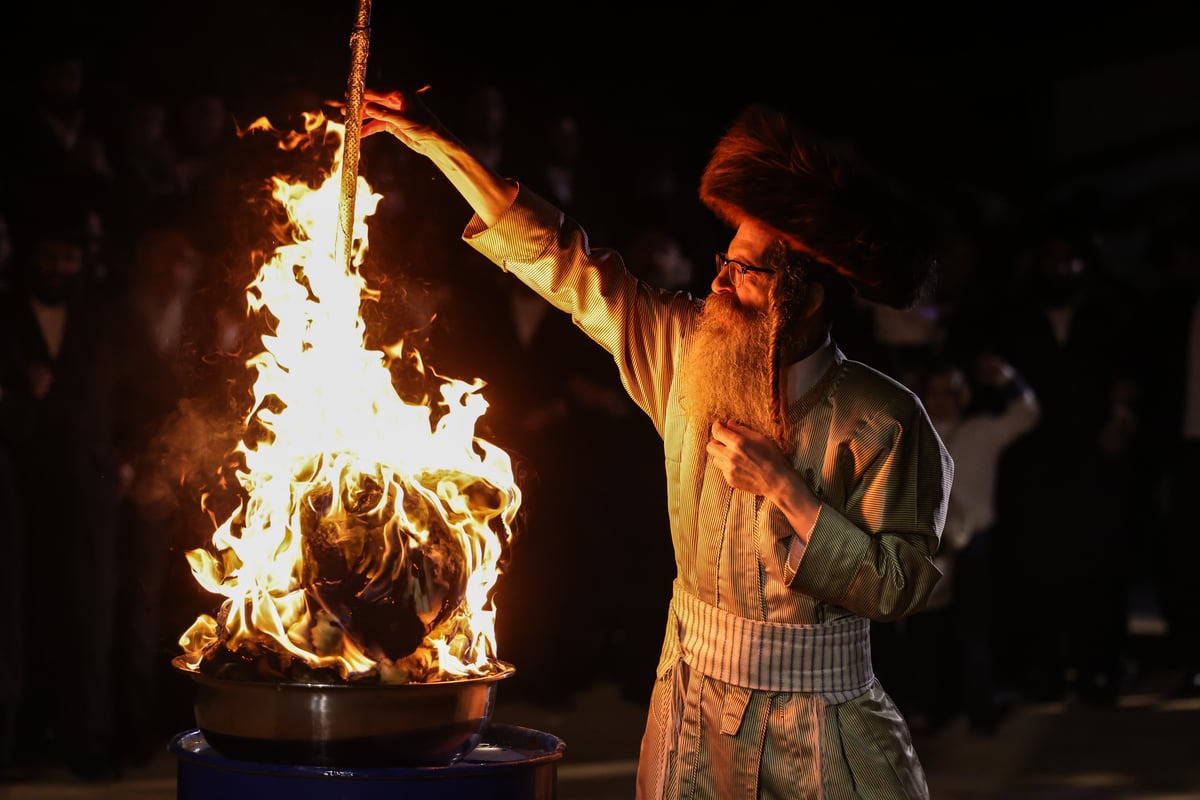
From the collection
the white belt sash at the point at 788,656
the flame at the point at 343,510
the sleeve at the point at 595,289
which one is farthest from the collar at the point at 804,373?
the flame at the point at 343,510

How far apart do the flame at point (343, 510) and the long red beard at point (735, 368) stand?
1.58ft

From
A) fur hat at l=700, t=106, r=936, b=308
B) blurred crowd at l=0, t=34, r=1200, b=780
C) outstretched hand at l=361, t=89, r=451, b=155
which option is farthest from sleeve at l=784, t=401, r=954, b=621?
blurred crowd at l=0, t=34, r=1200, b=780

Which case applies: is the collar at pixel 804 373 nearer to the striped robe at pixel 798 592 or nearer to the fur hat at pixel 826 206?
the striped robe at pixel 798 592

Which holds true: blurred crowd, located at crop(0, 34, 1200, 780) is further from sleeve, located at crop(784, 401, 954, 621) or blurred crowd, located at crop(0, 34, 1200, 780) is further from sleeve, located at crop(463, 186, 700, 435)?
sleeve, located at crop(784, 401, 954, 621)

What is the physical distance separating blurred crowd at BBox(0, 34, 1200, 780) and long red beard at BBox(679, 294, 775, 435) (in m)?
1.00

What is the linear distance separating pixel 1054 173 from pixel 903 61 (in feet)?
7.31

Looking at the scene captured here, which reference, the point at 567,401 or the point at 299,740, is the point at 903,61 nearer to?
the point at 567,401

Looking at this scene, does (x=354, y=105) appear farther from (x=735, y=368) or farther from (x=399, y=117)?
(x=735, y=368)

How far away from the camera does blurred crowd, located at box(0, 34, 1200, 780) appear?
5258 mm

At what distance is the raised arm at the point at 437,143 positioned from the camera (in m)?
3.03

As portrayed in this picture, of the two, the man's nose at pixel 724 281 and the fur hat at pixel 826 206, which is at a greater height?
the fur hat at pixel 826 206

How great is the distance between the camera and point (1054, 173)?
12.5 meters

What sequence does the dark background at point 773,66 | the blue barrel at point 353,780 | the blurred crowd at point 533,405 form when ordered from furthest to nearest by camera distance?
the dark background at point 773,66 < the blurred crowd at point 533,405 < the blue barrel at point 353,780

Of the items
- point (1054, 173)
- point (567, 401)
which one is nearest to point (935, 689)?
point (567, 401)
